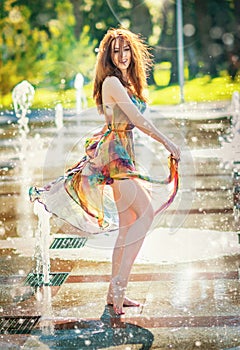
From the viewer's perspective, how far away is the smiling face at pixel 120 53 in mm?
5355

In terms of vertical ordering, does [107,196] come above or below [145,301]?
above

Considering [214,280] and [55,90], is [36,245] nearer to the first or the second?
[214,280]

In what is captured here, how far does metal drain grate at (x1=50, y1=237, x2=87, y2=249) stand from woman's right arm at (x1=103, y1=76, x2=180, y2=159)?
221 centimetres

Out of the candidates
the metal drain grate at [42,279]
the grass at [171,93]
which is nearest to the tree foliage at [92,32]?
the grass at [171,93]

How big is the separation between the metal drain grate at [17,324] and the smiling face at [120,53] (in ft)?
5.39

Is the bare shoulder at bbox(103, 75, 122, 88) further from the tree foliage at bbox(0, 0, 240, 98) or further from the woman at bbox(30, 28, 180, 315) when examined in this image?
the tree foliage at bbox(0, 0, 240, 98)

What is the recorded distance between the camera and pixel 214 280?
5984 mm

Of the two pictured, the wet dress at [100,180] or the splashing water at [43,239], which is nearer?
the wet dress at [100,180]

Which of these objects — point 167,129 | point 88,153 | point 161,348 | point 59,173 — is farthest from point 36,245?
point 167,129

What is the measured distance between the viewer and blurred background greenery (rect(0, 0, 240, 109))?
39.7 m

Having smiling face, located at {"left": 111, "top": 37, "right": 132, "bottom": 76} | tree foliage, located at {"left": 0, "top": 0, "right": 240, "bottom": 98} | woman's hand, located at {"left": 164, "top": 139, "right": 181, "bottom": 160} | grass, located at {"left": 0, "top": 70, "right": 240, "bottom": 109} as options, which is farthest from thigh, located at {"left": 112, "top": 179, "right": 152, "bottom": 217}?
tree foliage, located at {"left": 0, "top": 0, "right": 240, "bottom": 98}

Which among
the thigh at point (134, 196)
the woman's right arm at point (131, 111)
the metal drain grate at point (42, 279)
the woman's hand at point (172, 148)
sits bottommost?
the metal drain grate at point (42, 279)

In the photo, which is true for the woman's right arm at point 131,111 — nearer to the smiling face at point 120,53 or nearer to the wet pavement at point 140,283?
the smiling face at point 120,53

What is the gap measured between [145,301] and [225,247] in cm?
162
